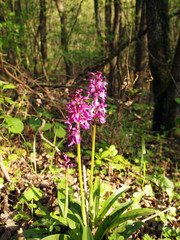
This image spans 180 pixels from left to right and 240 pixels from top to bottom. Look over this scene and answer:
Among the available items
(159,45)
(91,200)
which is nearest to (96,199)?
(91,200)

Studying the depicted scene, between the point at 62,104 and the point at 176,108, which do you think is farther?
the point at 176,108

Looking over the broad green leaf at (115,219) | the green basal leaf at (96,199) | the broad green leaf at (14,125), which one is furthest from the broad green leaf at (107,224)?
the broad green leaf at (14,125)

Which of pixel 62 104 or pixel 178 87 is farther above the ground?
pixel 178 87

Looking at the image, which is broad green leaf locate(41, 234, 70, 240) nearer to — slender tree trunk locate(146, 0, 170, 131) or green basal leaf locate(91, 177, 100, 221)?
green basal leaf locate(91, 177, 100, 221)

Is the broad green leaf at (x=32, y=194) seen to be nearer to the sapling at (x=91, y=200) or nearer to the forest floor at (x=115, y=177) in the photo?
the forest floor at (x=115, y=177)

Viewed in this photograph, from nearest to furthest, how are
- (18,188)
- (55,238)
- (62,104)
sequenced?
(55,238)
(18,188)
(62,104)

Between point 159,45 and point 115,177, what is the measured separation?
243 cm

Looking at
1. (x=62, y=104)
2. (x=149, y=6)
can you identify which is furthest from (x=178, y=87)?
(x=62, y=104)

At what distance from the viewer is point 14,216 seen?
1.74 m

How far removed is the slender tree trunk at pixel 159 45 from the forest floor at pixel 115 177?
93 cm

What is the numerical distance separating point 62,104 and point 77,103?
1.94m

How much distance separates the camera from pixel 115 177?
94.1 inches

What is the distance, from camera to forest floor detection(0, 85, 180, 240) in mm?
1735

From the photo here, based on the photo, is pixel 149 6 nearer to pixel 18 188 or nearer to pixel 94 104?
pixel 94 104
